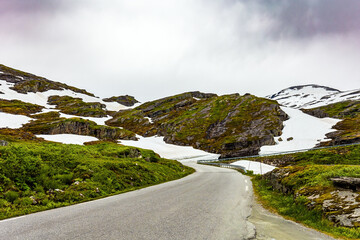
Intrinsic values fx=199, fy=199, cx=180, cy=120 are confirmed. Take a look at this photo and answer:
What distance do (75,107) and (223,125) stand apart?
120412 mm

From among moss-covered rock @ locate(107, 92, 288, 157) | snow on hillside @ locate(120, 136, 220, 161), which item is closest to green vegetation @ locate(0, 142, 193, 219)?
snow on hillside @ locate(120, 136, 220, 161)

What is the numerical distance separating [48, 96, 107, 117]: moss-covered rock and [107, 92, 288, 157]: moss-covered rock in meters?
18.5

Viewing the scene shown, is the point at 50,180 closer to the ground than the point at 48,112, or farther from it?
closer to the ground

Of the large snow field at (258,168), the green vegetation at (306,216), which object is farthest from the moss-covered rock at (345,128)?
the green vegetation at (306,216)

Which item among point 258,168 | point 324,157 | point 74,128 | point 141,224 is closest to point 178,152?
point 74,128

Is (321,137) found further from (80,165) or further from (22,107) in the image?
(22,107)

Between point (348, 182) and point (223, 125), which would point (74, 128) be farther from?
point (348, 182)

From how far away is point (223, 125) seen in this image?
357ft

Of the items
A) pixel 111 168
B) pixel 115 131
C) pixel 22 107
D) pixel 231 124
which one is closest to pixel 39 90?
pixel 22 107

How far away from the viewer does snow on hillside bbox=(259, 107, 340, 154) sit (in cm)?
6933

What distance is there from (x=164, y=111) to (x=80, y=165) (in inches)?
5698

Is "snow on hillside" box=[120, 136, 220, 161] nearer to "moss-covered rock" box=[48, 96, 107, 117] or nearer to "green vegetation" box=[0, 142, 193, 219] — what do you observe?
"green vegetation" box=[0, 142, 193, 219]

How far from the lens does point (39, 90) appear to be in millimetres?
188375

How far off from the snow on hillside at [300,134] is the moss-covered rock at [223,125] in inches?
145
